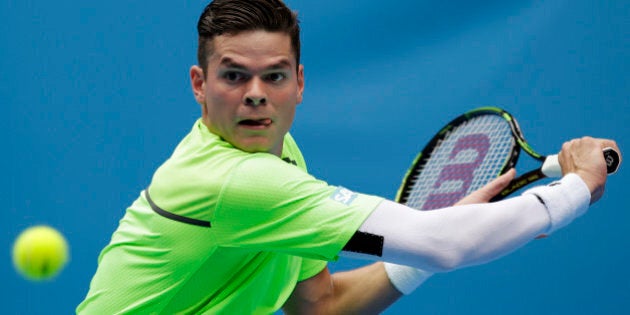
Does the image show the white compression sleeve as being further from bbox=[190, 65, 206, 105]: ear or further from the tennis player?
bbox=[190, 65, 206, 105]: ear

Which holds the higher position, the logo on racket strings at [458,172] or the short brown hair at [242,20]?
the short brown hair at [242,20]

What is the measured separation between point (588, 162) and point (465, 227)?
394mm

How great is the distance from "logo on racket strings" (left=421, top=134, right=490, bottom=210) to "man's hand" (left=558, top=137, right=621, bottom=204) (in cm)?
66

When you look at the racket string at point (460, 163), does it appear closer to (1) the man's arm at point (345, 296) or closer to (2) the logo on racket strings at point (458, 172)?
(2) the logo on racket strings at point (458, 172)

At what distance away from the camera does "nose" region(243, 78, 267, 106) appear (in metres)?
2.29

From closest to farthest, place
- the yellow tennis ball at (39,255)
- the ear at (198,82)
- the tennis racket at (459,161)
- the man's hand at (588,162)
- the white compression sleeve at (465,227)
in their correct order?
the white compression sleeve at (465,227) < the man's hand at (588,162) < the ear at (198,82) < the tennis racket at (459,161) < the yellow tennis ball at (39,255)

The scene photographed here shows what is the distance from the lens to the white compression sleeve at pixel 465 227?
83.6 inches

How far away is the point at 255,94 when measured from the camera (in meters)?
2.29

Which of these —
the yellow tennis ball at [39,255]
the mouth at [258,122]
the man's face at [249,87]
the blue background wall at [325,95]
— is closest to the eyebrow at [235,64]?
the man's face at [249,87]

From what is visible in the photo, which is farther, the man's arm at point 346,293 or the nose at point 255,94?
the man's arm at point 346,293

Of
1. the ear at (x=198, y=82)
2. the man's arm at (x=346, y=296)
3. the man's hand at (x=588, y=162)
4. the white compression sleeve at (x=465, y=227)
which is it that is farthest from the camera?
the man's arm at (x=346, y=296)

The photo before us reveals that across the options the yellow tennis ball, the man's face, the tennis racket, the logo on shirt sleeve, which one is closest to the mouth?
the man's face

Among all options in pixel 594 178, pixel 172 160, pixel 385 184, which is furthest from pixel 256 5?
pixel 385 184

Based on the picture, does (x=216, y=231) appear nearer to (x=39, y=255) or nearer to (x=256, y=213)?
(x=256, y=213)
